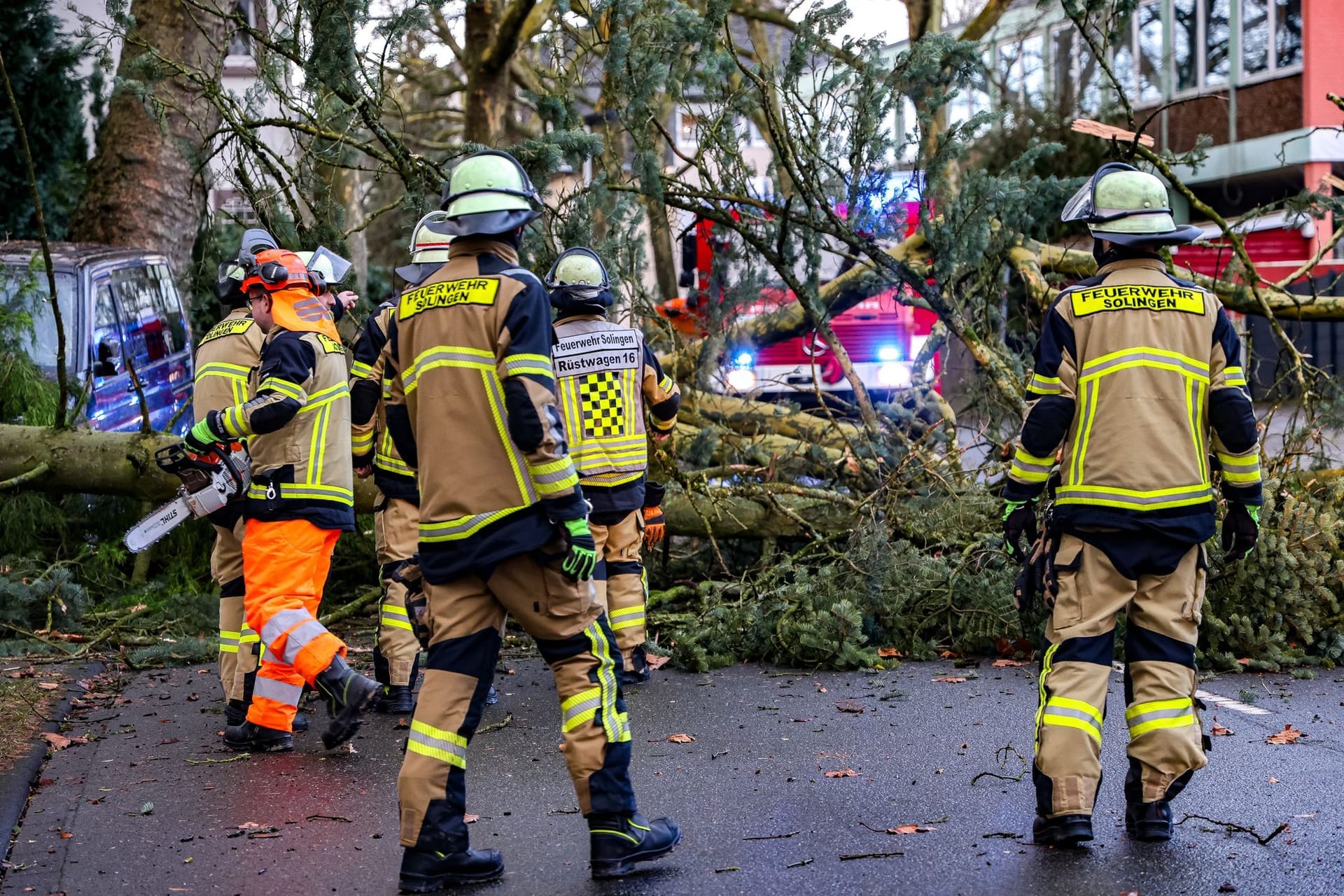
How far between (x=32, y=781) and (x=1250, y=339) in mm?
6934

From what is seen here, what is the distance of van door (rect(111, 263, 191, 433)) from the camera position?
976cm

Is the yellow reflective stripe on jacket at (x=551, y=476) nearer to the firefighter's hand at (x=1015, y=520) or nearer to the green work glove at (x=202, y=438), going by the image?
the firefighter's hand at (x=1015, y=520)

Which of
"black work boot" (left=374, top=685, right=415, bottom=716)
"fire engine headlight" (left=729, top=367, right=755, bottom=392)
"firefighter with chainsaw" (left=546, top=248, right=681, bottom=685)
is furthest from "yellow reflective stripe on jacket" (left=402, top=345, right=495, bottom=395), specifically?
"fire engine headlight" (left=729, top=367, right=755, bottom=392)

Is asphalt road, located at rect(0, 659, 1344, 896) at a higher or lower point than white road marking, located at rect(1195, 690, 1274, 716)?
higher

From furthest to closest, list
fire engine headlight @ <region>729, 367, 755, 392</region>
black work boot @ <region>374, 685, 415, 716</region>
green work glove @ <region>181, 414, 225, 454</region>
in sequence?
1. fire engine headlight @ <region>729, 367, 755, 392</region>
2. black work boot @ <region>374, 685, 415, 716</region>
3. green work glove @ <region>181, 414, 225, 454</region>

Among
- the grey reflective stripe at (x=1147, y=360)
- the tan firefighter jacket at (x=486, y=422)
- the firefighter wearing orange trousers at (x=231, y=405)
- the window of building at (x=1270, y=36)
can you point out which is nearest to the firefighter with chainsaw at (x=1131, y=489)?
the grey reflective stripe at (x=1147, y=360)

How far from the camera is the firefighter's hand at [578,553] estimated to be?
383 cm

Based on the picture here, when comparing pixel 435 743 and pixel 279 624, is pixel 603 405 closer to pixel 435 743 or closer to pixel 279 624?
pixel 279 624

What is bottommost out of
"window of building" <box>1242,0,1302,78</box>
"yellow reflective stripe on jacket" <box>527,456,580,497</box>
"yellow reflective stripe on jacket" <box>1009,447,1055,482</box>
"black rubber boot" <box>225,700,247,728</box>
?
"black rubber boot" <box>225,700,247,728</box>

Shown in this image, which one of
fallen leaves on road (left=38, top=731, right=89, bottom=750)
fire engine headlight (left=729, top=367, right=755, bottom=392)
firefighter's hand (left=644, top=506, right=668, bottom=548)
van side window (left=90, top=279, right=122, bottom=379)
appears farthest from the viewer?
fire engine headlight (left=729, top=367, right=755, bottom=392)

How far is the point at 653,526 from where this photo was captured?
266 inches

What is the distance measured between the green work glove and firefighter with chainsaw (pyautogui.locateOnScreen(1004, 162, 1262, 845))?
2.89m

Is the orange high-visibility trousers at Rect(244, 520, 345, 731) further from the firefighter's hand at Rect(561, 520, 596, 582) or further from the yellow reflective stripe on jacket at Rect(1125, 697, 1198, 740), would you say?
the yellow reflective stripe on jacket at Rect(1125, 697, 1198, 740)

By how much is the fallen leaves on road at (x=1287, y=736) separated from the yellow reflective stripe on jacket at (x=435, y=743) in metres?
3.20
